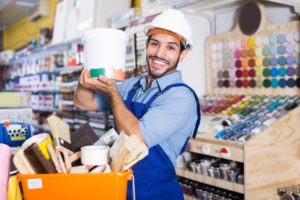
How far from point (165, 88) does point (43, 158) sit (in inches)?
28.9

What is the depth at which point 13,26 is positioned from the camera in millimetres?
8820

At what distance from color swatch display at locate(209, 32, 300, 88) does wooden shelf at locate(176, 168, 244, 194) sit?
0.83 meters

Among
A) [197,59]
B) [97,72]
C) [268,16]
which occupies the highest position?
[268,16]

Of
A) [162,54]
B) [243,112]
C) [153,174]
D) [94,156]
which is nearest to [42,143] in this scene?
[94,156]

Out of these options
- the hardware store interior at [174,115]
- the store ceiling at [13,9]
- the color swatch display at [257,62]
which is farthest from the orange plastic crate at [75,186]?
the store ceiling at [13,9]

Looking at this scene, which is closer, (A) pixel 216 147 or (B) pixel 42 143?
(B) pixel 42 143

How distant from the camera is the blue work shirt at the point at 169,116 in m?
1.44

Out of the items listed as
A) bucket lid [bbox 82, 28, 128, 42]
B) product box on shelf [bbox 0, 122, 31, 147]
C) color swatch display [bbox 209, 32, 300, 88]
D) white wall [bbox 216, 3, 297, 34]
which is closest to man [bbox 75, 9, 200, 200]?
bucket lid [bbox 82, 28, 128, 42]

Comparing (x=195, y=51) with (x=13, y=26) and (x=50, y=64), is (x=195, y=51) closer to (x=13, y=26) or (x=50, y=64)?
(x=50, y=64)

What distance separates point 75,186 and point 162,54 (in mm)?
863

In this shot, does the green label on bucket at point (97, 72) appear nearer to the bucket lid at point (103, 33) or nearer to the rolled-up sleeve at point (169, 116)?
the bucket lid at point (103, 33)

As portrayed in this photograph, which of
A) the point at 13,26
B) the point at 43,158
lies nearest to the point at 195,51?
the point at 43,158

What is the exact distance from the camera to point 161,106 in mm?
1521

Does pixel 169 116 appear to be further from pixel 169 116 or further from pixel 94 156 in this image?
pixel 94 156
